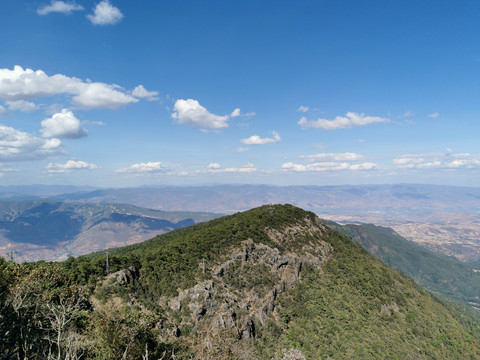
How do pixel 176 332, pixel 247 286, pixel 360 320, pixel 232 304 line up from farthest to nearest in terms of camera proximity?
1. pixel 360 320
2. pixel 247 286
3. pixel 232 304
4. pixel 176 332

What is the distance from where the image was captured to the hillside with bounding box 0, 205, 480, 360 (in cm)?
3147

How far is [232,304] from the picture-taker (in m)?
59.8

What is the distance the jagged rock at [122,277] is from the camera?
5194 cm

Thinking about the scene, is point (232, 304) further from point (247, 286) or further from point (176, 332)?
point (176, 332)

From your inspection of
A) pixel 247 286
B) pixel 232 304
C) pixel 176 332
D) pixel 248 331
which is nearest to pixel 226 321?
pixel 232 304

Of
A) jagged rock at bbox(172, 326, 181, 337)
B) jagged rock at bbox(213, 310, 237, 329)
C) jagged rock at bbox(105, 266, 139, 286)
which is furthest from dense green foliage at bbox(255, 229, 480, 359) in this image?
jagged rock at bbox(105, 266, 139, 286)

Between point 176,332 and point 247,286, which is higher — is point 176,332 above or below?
below

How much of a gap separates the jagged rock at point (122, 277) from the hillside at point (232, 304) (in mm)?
250

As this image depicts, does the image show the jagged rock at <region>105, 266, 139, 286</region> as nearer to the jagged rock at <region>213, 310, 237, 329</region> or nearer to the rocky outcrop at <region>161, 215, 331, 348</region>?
the rocky outcrop at <region>161, 215, 331, 348</region>

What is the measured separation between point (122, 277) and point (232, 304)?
25.4m

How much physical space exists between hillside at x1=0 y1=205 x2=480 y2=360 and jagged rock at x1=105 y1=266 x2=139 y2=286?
250 millimetres

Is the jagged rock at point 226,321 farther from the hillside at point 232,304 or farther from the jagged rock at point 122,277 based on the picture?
the jagged rock at point 122,277

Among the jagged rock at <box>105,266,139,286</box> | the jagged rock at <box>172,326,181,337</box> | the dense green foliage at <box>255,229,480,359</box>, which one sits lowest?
the dense green foliage at <box>255,229,480,359</box>

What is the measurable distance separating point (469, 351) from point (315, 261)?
5660cm
